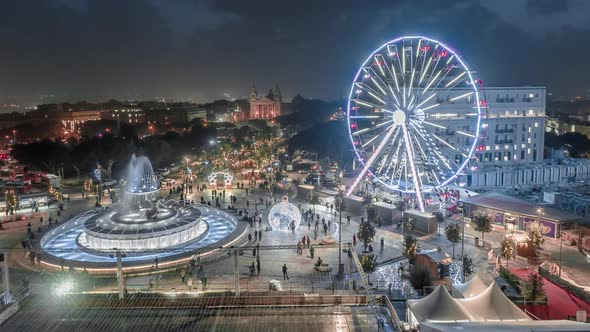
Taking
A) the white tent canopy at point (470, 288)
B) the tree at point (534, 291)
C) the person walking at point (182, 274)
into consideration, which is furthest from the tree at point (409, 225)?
the person walking at point (182, 274)

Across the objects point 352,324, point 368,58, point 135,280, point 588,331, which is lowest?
point 135,280

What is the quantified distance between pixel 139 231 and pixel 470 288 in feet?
63.1

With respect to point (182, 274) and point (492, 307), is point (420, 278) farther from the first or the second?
point (182, 274)

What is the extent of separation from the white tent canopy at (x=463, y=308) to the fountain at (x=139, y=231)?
14.2 metres

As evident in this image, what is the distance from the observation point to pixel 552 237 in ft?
97.8

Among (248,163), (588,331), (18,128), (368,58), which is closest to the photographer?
(588,331)

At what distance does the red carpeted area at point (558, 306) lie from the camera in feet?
57.3

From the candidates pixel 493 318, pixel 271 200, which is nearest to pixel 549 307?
pixel 493 318

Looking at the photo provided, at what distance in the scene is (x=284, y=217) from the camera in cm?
3288

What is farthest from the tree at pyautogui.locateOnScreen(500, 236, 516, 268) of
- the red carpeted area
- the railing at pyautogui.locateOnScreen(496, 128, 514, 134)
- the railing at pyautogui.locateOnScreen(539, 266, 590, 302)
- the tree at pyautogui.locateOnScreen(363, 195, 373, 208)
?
the railing at pyautogui.locateOnScreen(496, 128, 514, 134)

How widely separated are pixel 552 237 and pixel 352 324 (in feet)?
75.1

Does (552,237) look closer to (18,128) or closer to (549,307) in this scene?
(549,307)

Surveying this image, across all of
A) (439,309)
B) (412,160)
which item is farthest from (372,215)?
(439,309)

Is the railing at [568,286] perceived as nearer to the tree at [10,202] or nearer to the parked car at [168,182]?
the tree at [10,202]
